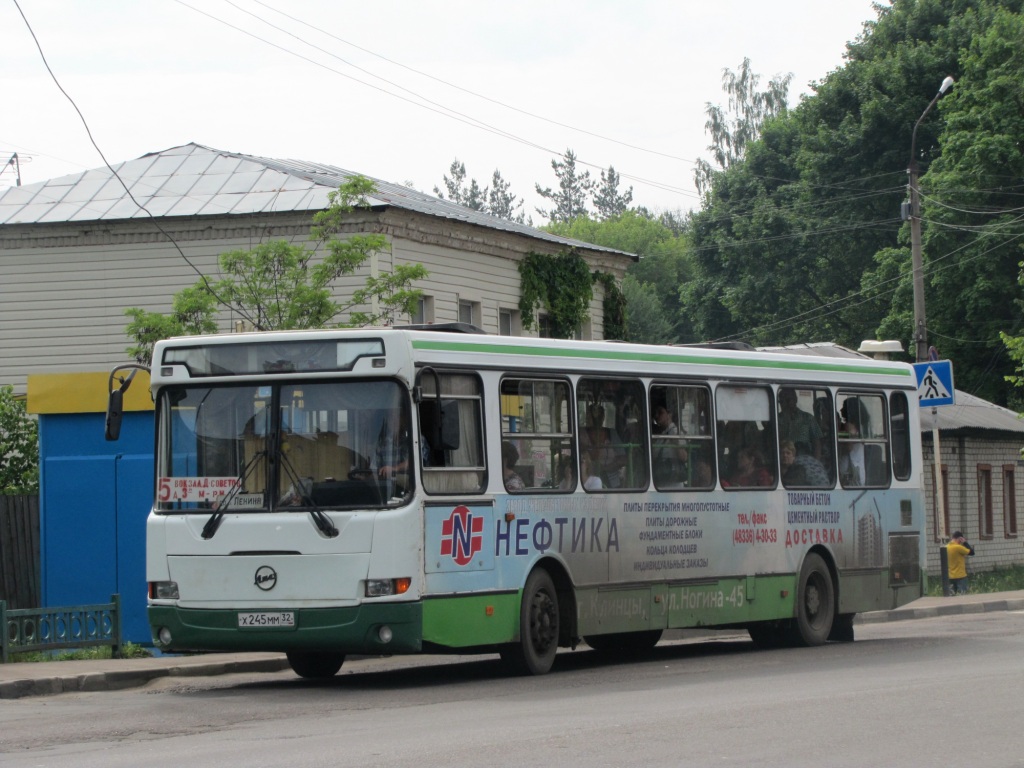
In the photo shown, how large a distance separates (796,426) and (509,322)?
1479cm

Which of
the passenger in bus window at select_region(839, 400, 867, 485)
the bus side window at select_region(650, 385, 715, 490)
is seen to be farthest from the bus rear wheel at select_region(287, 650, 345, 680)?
the passenger in bus window at select_region(839, 400, 867, 485)

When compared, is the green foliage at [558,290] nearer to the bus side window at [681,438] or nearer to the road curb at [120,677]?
the bus side window at [681,438]

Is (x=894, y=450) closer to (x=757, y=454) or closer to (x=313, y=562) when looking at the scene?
(x=757, y=454)

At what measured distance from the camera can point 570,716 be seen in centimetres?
1021

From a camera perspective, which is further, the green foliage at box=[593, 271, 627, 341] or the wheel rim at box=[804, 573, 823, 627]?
the green foliage at box=[593, 271, 627, 341]

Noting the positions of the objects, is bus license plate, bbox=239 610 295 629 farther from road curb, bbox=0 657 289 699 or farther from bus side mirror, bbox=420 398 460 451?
road curb, bbox=0 657 289 699

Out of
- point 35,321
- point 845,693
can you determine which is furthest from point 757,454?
point 35,321

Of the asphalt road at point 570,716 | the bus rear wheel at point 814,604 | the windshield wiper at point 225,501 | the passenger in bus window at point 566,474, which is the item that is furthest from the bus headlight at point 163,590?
the bus rear wheel at point 814,604

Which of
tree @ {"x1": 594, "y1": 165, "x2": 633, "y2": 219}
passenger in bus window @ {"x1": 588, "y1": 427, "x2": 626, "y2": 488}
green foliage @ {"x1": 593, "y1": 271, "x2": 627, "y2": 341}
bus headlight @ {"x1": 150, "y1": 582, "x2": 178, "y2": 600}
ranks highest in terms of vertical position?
tree @ {"x1": 594, "y1": 165, "x2": 633, "y2": 219}

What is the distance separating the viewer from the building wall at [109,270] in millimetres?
27688

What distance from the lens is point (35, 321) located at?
93.6 feet

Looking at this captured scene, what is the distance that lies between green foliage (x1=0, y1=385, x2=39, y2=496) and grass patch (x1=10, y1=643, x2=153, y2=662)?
18.9ft

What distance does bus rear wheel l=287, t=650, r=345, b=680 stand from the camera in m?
14.0

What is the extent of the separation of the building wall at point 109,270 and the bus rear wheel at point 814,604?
11881 millimetres
